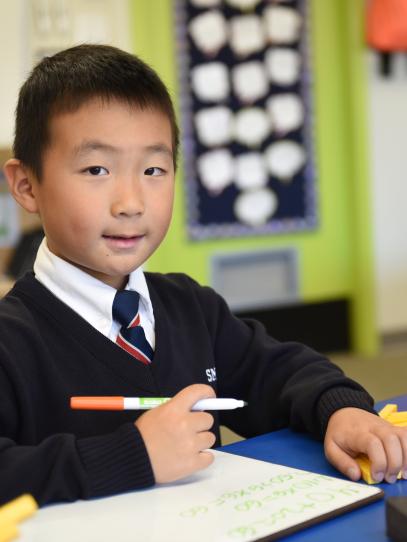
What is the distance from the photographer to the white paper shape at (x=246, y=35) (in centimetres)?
357

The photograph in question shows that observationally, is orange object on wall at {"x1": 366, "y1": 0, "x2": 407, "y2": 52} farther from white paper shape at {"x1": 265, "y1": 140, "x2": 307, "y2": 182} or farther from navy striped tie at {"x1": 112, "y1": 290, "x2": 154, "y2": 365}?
navy striped tie at {"x1": 112, "y1": 290, "x2": 154, "y2": 365}

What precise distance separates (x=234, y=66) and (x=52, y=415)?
2.96 meters

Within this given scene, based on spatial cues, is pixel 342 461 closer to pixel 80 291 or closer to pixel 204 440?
pixel 204 440

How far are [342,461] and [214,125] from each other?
117 inches

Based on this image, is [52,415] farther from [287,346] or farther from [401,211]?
[401,211]

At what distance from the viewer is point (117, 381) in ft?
2.75

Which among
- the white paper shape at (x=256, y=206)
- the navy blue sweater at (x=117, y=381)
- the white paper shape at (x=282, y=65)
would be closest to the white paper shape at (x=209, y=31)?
the white paper shape at (x=282, y=65)

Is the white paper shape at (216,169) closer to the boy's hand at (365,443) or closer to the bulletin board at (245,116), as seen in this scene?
the bulletin board at (245,116)

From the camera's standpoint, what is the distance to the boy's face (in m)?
0.81

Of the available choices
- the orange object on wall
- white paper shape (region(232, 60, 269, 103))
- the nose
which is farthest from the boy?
the orange object on wall

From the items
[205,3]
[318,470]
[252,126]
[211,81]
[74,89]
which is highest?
[205,3]

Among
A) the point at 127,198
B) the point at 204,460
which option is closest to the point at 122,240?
the point at 127,198

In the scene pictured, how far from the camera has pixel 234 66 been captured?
11.8ft

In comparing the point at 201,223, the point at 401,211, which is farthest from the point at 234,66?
the point at 401,211
